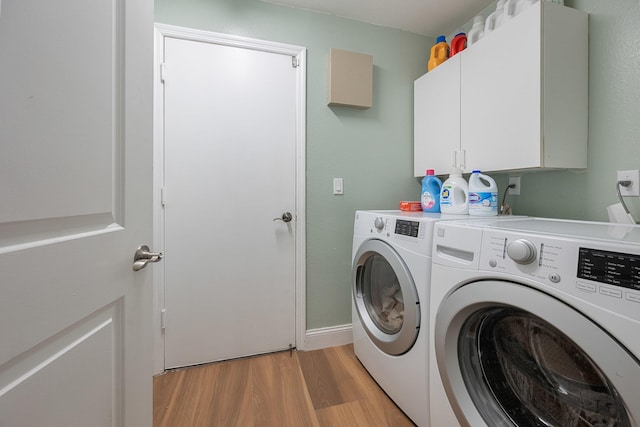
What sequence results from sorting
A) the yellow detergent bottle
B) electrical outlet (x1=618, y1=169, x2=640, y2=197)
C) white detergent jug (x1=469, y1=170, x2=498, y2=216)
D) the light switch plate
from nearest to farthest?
electrical outlet (x1=618, y1=169, x2=640, y2=197) < white detergent jug (x1=469, y1=170, x2=498, y2=216) < the yellow detergent bottle < the light switch plate

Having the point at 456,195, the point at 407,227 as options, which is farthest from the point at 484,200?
the point at 407,227

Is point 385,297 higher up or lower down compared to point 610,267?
lower down

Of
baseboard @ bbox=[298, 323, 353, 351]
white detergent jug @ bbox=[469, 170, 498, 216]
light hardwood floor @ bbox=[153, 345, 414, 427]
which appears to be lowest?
light hardwood floor @ bbox=[153, 345, 414, 427]

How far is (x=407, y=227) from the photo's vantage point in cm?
116

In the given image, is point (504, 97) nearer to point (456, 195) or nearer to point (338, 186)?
point (456, 195)

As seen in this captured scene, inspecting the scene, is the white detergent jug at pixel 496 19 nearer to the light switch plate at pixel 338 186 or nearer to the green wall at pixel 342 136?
the green wall at pixel 342 136

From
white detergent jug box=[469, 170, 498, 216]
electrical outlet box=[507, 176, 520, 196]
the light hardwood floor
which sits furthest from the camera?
electrical outlet box=[507, 176, 520, 196]

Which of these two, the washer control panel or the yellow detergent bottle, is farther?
the yellow detergent bottle

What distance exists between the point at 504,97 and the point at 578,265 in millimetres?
981

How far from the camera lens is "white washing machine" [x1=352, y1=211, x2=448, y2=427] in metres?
1.07

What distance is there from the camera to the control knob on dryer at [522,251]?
2.21 ft

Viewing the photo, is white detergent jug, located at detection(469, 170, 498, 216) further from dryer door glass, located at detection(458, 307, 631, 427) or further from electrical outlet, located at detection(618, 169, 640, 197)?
dryer door glass, located at detection(458, 307, 631, 427)

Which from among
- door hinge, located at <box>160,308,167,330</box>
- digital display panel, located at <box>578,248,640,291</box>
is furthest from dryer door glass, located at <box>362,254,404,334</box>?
door hinge, located at <box>160,308,167,330</box>

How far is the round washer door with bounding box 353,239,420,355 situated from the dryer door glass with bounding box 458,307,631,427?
0.24 meters
